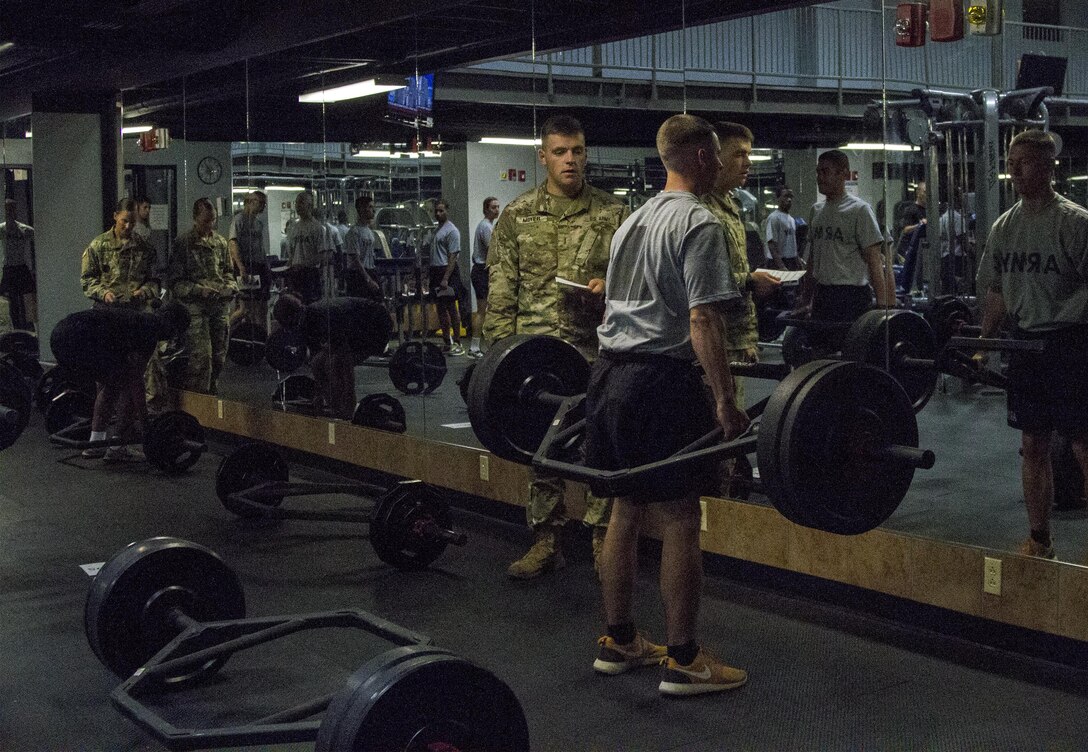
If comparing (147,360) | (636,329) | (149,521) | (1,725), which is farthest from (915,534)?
(147,360)

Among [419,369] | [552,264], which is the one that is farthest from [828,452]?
[419,369]

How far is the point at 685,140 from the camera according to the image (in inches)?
138

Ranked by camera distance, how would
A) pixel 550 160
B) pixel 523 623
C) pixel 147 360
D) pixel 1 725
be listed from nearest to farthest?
pixel 1 725 → pixel 523 623 → pixel 550 160 → pixel 147 360

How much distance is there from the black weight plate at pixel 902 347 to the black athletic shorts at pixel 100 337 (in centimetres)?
482

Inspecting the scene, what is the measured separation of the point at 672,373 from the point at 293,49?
5009 millimetres

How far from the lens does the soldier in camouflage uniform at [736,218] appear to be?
14.6ft

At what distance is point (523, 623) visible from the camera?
4.33 m

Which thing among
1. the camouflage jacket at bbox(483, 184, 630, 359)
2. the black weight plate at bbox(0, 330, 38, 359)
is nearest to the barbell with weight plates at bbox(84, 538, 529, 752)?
the camouflage jacket at bbox(483, 184, 630, 359)

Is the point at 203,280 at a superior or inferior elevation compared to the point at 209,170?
inferior

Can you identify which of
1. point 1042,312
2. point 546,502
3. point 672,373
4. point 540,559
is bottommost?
point 540,559

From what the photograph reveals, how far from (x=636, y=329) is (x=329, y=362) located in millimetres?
4099

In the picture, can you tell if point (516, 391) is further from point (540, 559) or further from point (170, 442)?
point (170, 442)

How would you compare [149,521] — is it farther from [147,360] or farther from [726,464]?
[726,464]

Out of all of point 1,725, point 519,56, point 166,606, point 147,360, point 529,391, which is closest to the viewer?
A: point 1,725
